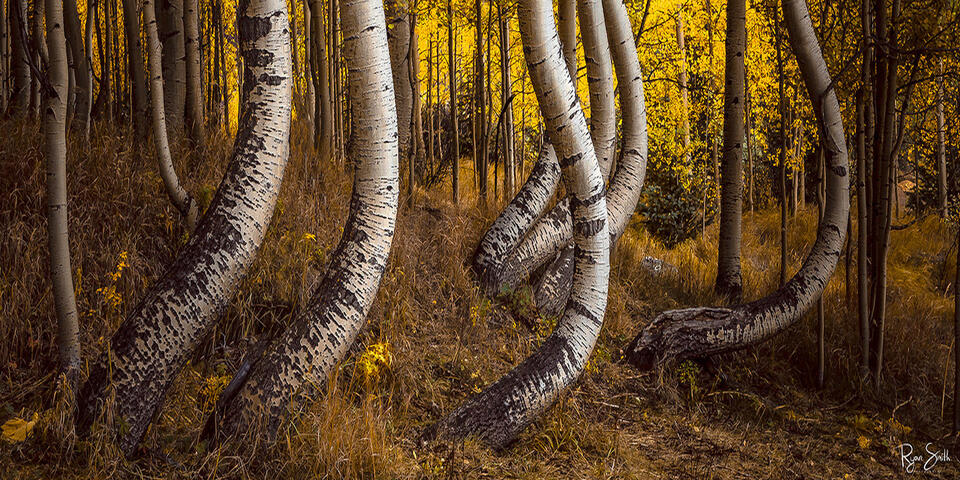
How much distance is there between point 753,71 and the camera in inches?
528

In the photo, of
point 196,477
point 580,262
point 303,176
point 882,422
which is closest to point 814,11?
point 882,422

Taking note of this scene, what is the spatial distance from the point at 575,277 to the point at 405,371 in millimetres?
1147

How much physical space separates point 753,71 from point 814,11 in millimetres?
7169

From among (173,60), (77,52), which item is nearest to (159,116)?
(173,60)

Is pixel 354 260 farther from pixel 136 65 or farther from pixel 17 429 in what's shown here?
pixel 136 65

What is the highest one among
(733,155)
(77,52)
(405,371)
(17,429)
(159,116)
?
(77,52)

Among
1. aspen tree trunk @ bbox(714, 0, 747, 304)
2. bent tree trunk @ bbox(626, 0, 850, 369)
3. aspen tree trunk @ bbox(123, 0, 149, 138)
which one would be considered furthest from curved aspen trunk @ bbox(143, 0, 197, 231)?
Result: aspen tree trunk @ bbox(714, 0, 747, 304)

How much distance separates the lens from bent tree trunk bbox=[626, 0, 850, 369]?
5070 millimetres

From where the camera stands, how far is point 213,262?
9.22ft

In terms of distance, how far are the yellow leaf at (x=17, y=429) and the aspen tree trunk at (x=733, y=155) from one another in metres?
5.46

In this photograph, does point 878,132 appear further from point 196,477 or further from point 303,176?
point 196,477

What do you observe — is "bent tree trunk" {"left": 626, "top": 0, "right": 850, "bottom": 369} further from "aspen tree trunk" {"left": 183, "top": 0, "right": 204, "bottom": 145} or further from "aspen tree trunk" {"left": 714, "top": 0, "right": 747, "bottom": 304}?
"aspen tree trunk" {"left": 183, "top": 0, "right": 204, "bottom": 145}
